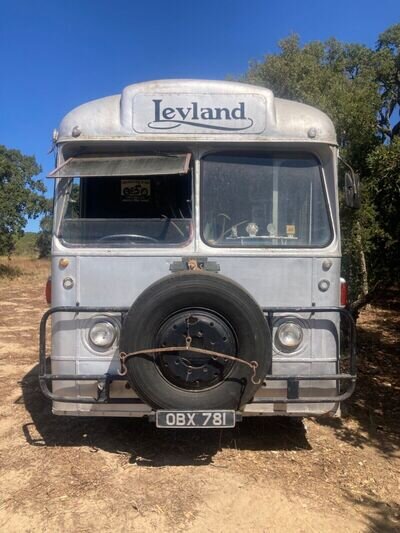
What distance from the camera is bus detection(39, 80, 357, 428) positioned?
4.03m

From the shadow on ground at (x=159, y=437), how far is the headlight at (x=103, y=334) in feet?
3.45

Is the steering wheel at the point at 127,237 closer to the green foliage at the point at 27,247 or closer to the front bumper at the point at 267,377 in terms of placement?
the front bumper at the point at 267,377

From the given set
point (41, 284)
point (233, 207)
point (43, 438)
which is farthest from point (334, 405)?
point (41, 284)

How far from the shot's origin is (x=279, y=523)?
3.44 metres

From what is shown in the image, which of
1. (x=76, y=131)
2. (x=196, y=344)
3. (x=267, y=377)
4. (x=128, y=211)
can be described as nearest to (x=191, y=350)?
(x=196, y=344)

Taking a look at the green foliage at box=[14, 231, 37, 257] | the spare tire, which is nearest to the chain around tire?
the spare tire

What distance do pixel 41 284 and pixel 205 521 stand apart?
19.1m

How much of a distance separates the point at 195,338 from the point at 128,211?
1.57 metres

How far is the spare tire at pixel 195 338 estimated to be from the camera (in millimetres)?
3840


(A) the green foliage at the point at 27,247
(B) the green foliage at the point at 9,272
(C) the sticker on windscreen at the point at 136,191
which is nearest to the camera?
(C) the sticker on windscreen at the point at 136,191

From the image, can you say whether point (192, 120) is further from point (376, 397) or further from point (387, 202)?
point (376, 397)

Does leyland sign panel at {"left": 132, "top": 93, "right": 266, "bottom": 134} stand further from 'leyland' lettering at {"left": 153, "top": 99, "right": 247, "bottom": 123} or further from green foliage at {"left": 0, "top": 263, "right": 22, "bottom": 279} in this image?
green foliage at {"left": 0, "top": 263, "right": 22, "bottom": 279}

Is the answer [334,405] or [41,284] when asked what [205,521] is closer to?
[334,405]

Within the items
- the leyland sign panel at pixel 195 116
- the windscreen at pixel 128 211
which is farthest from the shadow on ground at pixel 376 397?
the leyland sign panel at pixel 195 116
